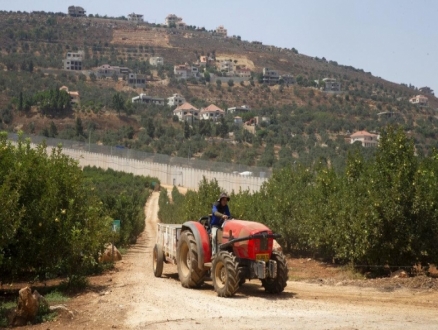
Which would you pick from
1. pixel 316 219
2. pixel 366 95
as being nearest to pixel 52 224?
pixel 316 219

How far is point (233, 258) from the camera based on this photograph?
1630 cm

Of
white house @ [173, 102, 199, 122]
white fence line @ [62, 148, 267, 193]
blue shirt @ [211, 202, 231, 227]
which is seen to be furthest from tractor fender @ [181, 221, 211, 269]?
white house @ [173, 102, 199, 122]

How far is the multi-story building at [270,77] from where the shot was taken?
18488 centimetres

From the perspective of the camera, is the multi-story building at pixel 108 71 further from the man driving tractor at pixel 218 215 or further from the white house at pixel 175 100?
the man driving tractor at pixel 218 215

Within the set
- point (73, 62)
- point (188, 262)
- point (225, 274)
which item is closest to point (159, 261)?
point (188, 262)

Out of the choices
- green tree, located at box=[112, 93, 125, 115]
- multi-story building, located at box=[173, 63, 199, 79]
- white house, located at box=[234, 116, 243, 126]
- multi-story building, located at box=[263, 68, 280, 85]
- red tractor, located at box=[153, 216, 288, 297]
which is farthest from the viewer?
multi-story building, located at box=[173, 63, 199, 79]

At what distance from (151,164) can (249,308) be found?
253 ft

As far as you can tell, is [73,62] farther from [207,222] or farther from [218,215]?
[218,215]

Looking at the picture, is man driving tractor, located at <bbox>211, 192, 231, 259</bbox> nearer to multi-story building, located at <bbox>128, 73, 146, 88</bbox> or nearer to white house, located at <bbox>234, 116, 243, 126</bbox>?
white house, located at <bbox>234, 116, 243, 126</bbox>

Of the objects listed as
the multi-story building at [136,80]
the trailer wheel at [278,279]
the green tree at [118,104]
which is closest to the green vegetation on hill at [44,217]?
the trailer wheel at [278,279]

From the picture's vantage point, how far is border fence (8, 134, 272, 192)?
69.7 m

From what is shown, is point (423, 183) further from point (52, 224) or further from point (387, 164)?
point (52, 224)

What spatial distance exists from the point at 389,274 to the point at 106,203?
2091cm

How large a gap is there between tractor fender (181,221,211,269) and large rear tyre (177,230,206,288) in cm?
20
